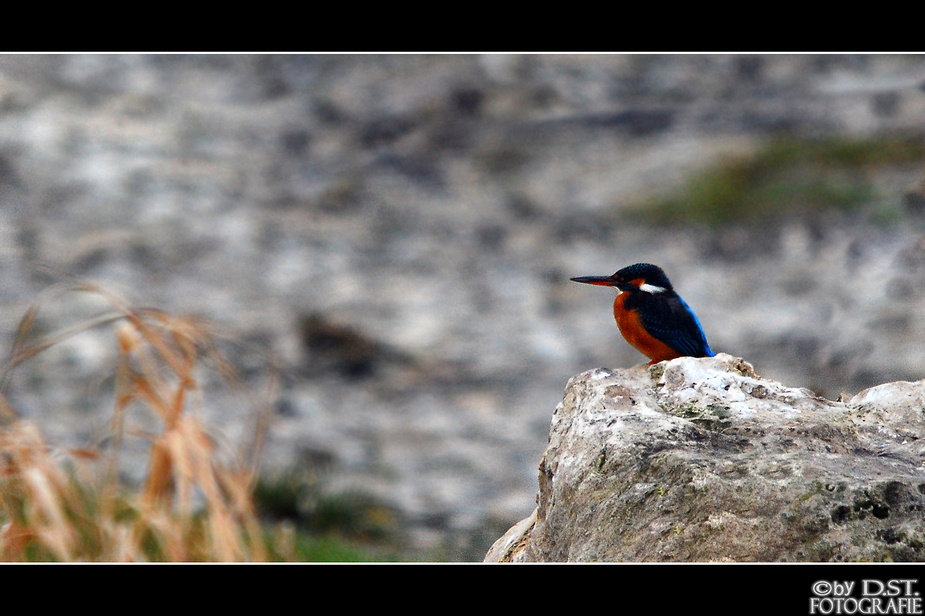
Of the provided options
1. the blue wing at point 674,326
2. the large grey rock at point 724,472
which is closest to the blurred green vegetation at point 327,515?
the blue wing at point 674,326

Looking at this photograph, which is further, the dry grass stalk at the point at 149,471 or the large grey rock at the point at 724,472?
the dry grass stalk at the point at 149,471

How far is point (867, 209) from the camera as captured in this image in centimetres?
650

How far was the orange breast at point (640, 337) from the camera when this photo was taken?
3.44m

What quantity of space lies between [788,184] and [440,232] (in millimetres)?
2977

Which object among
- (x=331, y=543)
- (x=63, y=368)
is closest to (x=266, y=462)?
(x=331, y=543)

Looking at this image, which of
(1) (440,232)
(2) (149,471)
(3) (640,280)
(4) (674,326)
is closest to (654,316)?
(4) (674,326)

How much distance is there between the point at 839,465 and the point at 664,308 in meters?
1.70

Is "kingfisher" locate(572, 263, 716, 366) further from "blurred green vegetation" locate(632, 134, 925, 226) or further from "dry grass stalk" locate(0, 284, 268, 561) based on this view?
"blurred green vegetation" locate(632, 134, 925, 226)

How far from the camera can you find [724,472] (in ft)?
5.91

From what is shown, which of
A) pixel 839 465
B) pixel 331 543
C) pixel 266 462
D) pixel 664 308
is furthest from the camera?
pixel 266 462

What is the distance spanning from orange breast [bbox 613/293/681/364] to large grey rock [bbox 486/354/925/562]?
1231mm

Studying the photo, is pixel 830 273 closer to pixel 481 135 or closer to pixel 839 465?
pixel 481 135

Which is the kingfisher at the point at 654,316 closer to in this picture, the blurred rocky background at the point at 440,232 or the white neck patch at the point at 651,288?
the white neck patch at the point at 651,288

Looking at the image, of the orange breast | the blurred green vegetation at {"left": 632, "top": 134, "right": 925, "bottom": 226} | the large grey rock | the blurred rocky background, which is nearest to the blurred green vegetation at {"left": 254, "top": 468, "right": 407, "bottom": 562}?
the blurred rocky background
